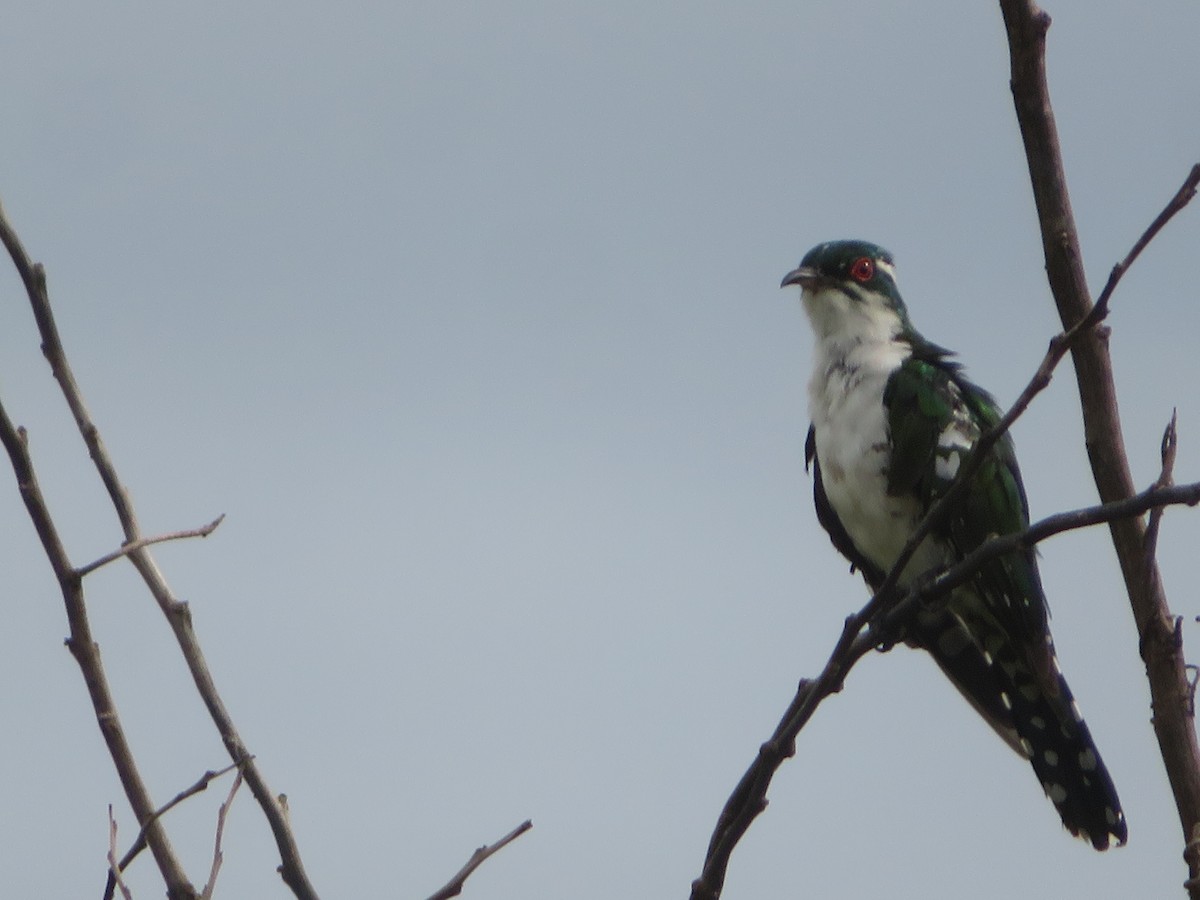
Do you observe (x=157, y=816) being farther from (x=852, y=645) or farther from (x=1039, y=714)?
(x=1039, y=714)

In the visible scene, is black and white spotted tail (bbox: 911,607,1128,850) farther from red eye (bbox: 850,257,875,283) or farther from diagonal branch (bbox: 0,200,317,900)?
diagonal branch (bbox: 0,200,317,900)

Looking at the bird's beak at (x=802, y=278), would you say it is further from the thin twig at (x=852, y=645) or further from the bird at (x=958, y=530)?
the thin twig at (x=852, y=645)

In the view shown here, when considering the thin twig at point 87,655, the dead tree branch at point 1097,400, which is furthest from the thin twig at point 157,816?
the dead tree branch at point 1097,400

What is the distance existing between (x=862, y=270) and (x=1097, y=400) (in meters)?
3.97

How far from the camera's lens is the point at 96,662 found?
274 centimetres

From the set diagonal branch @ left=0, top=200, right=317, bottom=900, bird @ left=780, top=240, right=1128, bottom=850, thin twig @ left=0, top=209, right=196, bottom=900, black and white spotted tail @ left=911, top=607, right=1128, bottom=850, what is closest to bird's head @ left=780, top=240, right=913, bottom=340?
bird @ left=780, top=240, right=1128, bottom=850

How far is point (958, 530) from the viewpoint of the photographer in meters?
6.37

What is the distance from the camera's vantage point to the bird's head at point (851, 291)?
286 inches

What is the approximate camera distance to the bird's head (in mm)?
7258

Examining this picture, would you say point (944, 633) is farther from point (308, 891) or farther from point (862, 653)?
point (308, 891)

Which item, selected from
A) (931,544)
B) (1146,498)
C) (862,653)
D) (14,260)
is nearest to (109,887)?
(14,260)

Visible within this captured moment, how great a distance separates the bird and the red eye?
0.47 m

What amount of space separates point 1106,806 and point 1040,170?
3504 mm

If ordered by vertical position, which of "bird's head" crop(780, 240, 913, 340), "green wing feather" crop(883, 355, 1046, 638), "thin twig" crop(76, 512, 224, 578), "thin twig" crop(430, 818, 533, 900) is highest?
"bird's head" crop(780, 240, 913, 340)
